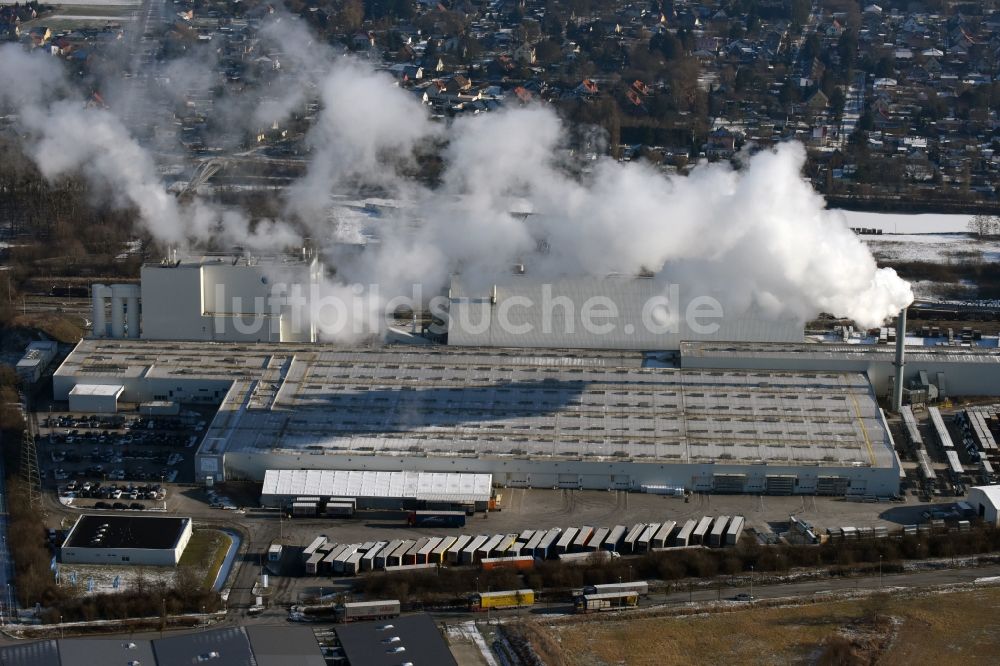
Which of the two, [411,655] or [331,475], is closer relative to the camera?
[411,655]

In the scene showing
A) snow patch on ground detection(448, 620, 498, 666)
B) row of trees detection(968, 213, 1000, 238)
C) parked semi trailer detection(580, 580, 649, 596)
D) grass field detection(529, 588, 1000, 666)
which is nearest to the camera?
grass field detection(529, 588, 1000, 666)

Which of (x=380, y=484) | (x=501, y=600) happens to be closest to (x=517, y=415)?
(x=380, y=484)

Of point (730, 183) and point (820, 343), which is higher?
point (730, 183)

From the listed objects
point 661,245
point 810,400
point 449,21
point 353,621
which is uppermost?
point 449,21

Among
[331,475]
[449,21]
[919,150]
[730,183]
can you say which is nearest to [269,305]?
[331,475]

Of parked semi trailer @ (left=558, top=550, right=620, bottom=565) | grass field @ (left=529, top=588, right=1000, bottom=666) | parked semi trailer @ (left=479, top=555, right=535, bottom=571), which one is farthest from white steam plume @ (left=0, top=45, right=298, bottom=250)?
grass field @ (left=529, top=588, right=1000, bottom=666)

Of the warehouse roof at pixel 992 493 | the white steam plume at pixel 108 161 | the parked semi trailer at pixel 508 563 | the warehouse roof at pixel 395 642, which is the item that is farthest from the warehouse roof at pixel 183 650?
the white steam plume at pixel 108 161

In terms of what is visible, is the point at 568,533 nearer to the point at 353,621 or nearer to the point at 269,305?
the point at 353,621

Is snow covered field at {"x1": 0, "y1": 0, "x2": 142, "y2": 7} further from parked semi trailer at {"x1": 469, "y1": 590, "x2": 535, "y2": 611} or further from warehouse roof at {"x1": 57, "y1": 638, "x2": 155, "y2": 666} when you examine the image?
warehouse roof at {"x1": 57, "y1": 638, "x2": 155, "y2": 666}
